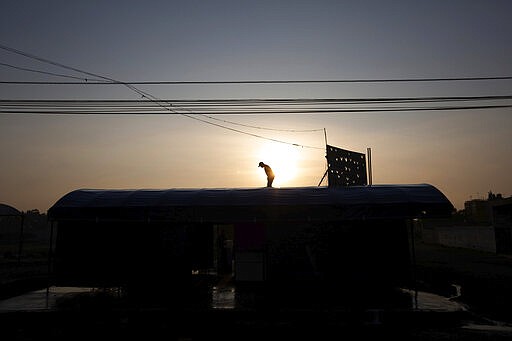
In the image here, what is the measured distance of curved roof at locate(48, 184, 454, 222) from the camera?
12352 mm

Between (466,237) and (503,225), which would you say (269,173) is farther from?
(466,237)

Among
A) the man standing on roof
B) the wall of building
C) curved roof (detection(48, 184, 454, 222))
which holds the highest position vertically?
the man standing on roof

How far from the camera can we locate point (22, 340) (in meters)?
8.73

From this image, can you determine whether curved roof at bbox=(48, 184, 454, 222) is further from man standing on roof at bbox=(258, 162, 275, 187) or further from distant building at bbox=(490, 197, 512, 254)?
distant building at bbox=(490, 197, 512, 254)

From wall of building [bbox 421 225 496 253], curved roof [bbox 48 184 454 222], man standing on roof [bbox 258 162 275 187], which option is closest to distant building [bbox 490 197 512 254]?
wall of building [bbox 421 225 496 253]

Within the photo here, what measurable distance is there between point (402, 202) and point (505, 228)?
30.7m

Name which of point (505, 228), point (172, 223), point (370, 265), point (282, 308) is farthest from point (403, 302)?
point (505, 228)

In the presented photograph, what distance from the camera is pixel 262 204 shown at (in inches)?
497

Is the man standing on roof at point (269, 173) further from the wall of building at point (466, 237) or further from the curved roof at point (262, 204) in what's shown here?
the wall of building at point (466, 237)

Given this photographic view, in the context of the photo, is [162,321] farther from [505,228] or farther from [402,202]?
[505,228]

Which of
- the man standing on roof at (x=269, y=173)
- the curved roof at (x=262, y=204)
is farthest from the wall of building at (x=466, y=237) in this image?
the curved roof at (x=262, y=204)

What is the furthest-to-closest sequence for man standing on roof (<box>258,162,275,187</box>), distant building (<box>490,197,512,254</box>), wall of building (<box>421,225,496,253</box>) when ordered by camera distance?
wall of building (<box>421,225,496,253</box>)
distant building (<box>490,197,512,254</box>)
man standing on roof (<box>258,162,275,187</box>)

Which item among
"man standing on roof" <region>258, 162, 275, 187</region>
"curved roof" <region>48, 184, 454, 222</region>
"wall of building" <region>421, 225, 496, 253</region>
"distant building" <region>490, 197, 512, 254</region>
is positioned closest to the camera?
"curved roof" <region>48, 184, 454, 222</region>

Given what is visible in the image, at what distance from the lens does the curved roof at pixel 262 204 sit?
12.4m
